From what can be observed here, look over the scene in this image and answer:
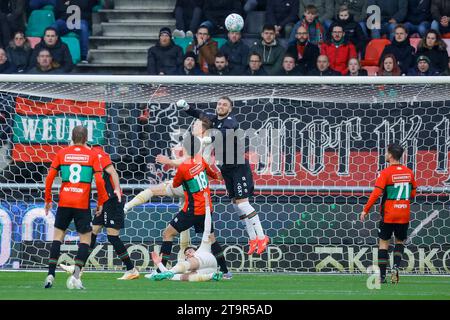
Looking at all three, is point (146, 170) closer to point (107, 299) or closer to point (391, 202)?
point (391, 202)

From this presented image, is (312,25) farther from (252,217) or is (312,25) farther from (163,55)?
(252,217)

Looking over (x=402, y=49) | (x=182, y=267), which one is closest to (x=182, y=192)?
(x=182, y=267)

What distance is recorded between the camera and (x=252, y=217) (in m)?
14.6

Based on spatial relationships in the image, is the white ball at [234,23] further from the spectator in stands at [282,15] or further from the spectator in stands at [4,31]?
the spectator in stands at [4,31]

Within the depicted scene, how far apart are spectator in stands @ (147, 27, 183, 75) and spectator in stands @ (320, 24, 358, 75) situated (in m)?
2.07

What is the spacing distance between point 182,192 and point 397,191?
8.76 ft

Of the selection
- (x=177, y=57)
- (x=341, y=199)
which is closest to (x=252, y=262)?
(x=341, y=199)

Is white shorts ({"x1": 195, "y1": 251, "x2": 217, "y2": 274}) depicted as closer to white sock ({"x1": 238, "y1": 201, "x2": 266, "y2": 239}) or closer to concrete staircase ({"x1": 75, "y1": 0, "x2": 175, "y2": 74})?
white sock ({"x1": 238, "y1": 201, "x2": 266, "y2": 239})

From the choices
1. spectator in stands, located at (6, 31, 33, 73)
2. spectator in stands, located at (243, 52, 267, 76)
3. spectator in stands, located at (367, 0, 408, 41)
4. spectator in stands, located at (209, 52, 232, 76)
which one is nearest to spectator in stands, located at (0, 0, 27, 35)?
spectator in stands, located at (6, 31, 33, 73)

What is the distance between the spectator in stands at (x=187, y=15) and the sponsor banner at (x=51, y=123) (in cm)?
379

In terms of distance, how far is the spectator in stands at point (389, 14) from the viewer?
62.3 feet

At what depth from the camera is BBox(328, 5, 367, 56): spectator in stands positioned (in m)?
18.5

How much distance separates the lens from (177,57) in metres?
18.0

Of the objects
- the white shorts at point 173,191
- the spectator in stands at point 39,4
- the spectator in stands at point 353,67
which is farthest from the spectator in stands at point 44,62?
the spectator in stands at point 353,67
